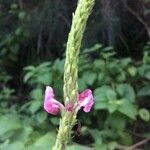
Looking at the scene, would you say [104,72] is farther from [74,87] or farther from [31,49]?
[74,87]

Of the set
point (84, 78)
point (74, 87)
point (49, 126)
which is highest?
point (74, 87)

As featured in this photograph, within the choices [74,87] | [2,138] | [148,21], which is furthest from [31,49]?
[74,87]

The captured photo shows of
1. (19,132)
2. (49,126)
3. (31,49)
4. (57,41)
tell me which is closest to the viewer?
(19,132)

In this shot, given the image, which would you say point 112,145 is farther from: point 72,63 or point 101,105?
point 72,63

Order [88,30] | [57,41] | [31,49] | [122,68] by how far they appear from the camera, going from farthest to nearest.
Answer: [31,49]
[57,41]
[88,30]
[122,68]

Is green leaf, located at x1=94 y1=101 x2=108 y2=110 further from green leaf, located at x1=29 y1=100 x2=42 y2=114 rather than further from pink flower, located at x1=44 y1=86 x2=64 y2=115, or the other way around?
pink flower, located at x1=44 y1=86 x2=64 y2=115

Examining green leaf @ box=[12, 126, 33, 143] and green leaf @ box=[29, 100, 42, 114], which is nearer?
green leaf @ box=[12, 126, 33, 143]

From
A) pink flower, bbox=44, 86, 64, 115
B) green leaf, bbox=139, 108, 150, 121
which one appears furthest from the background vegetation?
pink flower, bbox=44, 86, 64, 115
